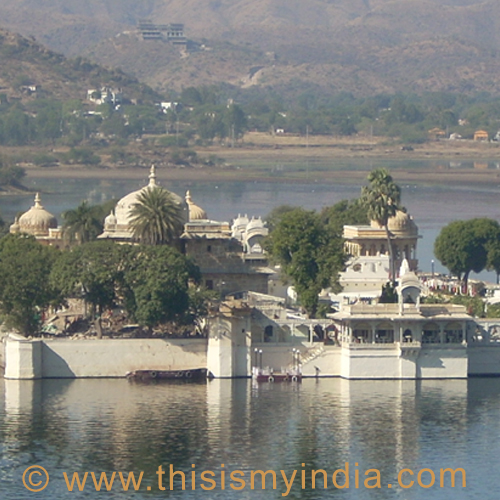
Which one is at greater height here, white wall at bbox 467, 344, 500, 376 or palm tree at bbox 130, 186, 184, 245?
palm tree at bbox 130, 186, 184, 245

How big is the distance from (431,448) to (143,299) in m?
13.5

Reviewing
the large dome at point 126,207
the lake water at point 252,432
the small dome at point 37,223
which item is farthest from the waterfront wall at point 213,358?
the small dome at point 37,223

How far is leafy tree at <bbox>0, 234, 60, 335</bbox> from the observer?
6519cm

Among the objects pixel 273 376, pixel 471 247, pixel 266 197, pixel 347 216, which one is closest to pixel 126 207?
pixel 273 376

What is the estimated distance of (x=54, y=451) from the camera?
176 feet

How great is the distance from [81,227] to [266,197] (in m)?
88.9

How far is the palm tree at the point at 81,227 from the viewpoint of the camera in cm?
7844

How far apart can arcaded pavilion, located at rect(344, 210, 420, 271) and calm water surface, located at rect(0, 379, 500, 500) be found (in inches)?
950

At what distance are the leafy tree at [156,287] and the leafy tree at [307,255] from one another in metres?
6.30

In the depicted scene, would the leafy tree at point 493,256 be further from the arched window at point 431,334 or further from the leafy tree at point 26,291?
the leafy tree at point 26,291

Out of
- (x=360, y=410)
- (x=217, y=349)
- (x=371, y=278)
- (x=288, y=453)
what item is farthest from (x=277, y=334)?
(x=371, y=278)

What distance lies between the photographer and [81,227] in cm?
7881

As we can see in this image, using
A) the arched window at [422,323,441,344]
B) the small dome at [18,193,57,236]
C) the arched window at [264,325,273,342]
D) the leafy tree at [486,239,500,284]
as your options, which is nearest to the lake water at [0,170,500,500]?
the arched window at [422,323,441,344]

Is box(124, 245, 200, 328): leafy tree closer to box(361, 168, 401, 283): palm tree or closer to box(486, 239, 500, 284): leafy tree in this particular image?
box(361, 168, 401, 283): palm tree
